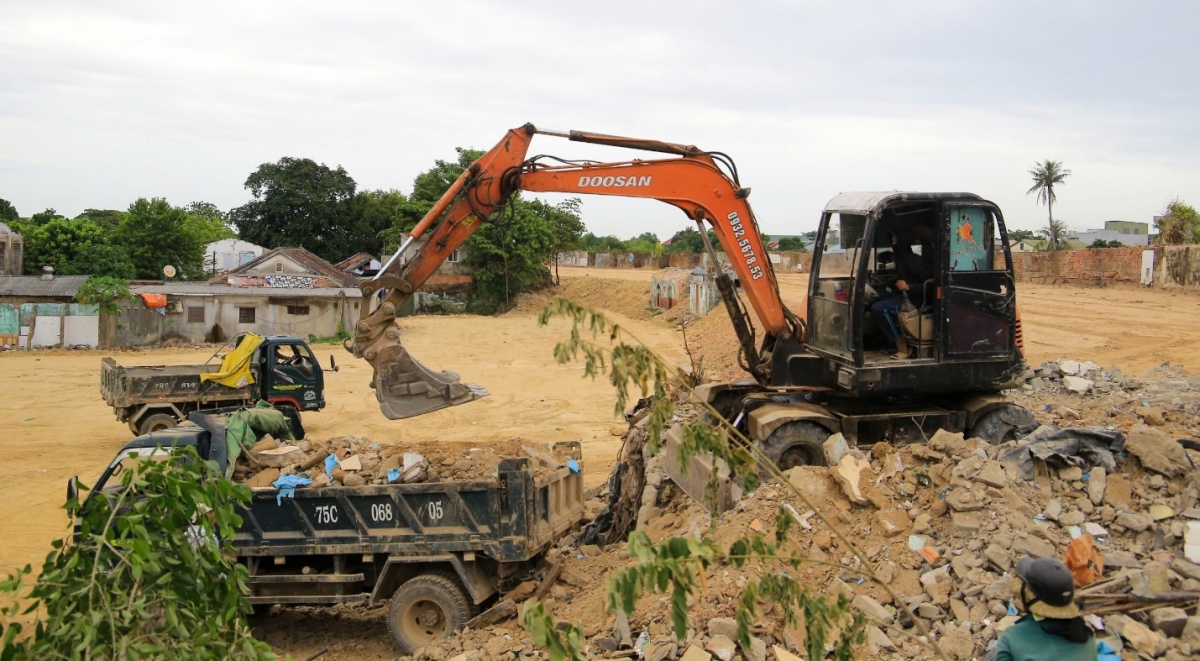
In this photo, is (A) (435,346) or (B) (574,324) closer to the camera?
(B) (574,324)

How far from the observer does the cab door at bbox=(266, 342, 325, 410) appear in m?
16.1

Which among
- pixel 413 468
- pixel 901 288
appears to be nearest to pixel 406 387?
pixel 413 468

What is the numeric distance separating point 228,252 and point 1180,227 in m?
49.5

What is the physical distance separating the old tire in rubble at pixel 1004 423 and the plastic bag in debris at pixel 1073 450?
2084 mm

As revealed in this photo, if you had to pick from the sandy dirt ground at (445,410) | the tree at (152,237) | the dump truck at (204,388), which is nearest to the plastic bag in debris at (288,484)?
the sandy dirt ground at (445,410)

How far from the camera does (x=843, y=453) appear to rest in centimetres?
831

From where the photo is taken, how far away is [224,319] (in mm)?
32219

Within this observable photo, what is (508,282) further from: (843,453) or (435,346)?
(843,453)

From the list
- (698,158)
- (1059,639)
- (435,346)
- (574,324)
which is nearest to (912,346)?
(698,158)

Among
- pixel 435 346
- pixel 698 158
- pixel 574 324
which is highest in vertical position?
pixel 698 158

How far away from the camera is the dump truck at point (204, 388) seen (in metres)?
15.9

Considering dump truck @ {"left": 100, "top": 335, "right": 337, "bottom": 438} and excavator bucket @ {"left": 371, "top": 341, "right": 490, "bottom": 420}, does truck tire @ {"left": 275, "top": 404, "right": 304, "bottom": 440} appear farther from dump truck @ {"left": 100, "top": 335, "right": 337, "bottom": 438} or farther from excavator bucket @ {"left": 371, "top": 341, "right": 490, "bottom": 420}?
excavator bucket @ {"left": 371, "top": 341, "right": 490, "bottom": 420}

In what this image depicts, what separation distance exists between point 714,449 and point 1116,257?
3649cm

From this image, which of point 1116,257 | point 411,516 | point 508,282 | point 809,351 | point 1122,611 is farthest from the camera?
point 508,282
